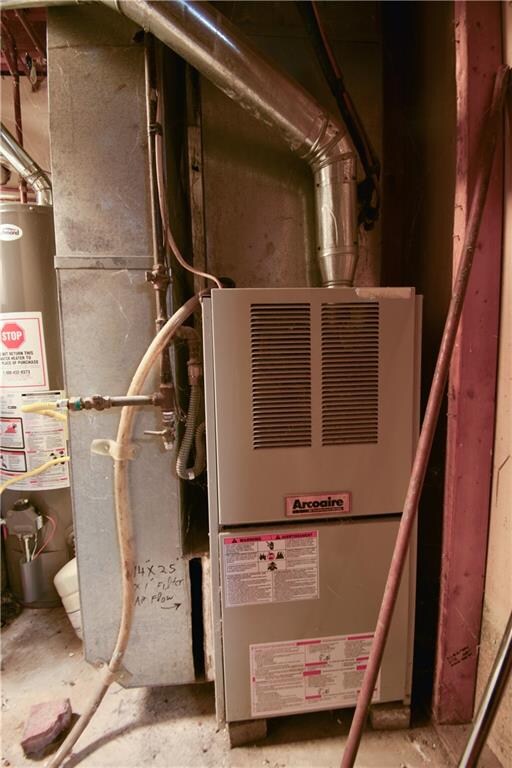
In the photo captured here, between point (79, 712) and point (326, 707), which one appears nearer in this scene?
point (326, 707)

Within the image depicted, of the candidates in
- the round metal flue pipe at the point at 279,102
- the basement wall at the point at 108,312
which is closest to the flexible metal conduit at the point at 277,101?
the round metal flue pipe at the point at 279,102

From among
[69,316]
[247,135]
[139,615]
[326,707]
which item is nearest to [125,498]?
[139,615]

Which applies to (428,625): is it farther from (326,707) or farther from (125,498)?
(125,498)

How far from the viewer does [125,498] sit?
1171mm

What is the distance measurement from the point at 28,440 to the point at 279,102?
1480 mm

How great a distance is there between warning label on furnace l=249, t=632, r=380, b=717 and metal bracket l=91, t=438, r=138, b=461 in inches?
27.4

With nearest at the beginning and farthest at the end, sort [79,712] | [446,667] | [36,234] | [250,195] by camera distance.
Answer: [446,667]
[79,712]
[250,195]
[36,234]

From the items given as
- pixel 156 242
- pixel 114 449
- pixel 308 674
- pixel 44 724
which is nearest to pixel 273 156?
pixel 156 242

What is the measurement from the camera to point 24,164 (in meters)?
1.44

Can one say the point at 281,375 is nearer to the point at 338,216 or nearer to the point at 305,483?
the point at 305,483

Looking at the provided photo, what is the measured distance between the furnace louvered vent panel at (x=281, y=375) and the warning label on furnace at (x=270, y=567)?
27cm

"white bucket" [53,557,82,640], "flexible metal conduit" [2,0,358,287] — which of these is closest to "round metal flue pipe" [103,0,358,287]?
"flexible metal conduit" [2,0,358,287]

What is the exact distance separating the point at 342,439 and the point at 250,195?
0.94 m

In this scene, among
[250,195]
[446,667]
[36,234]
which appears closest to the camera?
[446,667]
